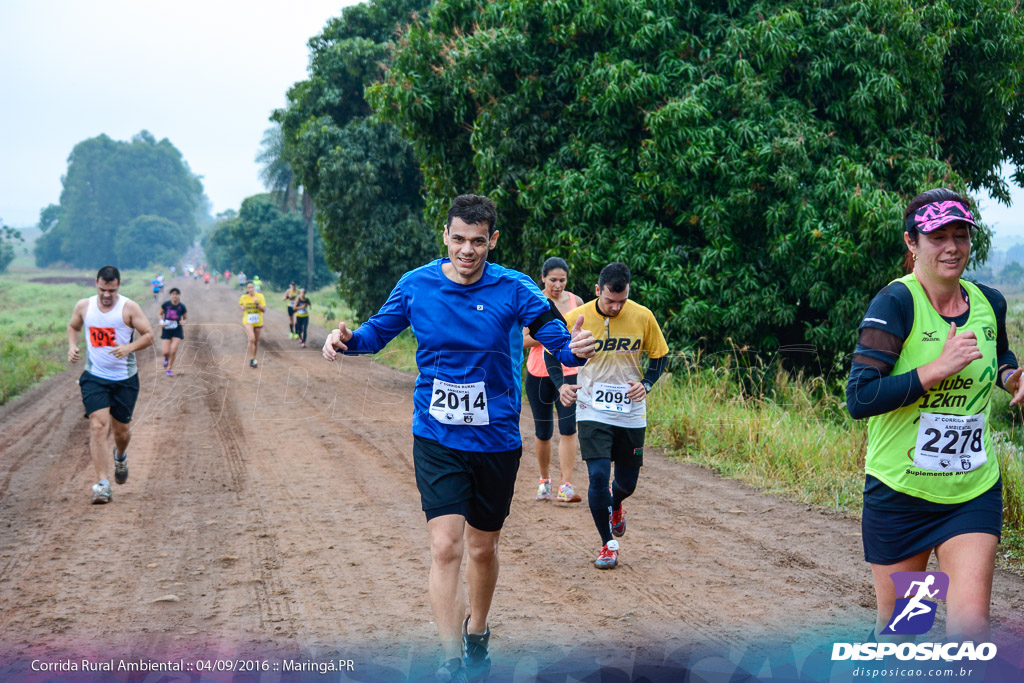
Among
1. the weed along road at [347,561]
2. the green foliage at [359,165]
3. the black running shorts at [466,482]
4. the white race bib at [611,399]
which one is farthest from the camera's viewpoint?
the green foliage at [359,165]

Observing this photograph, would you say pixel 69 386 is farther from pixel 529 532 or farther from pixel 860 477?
pixel 860 477

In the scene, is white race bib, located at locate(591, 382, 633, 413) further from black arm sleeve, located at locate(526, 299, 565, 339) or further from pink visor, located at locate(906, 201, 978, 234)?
pink visor, located at locate(906, 201, 978, 234)

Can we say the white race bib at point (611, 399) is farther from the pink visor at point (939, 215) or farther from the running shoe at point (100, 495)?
the running shoe at point (100, 495)

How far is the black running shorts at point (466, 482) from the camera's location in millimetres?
3938

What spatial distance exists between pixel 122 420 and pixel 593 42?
9924 millimetres

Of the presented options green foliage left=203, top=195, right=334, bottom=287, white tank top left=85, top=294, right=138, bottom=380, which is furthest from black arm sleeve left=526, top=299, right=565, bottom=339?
green foliage left=203, top=195, right=334, bottom=287

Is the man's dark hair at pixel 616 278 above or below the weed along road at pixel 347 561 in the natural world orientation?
above

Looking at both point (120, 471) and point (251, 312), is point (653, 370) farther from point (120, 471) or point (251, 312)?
point (251, 312)

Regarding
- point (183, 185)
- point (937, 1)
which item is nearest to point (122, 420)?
point (937, 1)

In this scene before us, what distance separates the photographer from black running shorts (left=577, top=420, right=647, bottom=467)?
6082mm

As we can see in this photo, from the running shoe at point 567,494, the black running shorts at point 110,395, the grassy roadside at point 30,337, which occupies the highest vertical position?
the black running shorts at point 110,395

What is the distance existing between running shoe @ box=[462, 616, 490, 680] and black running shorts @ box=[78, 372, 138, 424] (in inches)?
206

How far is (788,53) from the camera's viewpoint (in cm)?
1289

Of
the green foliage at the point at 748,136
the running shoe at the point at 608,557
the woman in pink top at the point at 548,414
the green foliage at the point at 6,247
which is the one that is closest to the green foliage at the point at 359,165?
the green foliage at the point at 748,136
